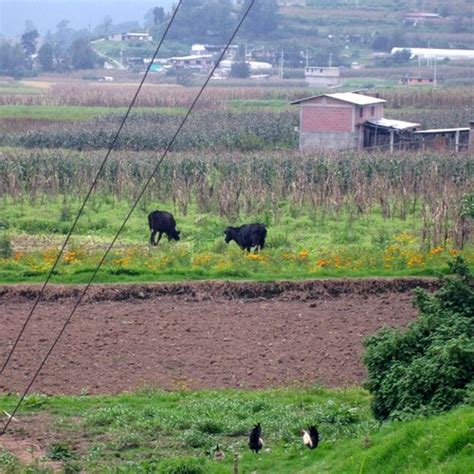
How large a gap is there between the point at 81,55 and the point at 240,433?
316 feet

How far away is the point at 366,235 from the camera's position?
25266mm

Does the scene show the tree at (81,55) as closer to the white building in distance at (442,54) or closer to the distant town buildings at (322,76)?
the distant town buildings at (322,76)

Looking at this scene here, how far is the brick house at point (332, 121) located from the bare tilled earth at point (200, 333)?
28.5 m

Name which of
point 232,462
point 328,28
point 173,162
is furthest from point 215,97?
point 232,462

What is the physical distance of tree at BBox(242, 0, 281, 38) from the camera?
102 metres

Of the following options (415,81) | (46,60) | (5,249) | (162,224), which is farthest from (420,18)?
(5,249)

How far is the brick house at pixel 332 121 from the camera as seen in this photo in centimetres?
4731

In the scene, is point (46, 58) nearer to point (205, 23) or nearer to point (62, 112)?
point (205, 23)

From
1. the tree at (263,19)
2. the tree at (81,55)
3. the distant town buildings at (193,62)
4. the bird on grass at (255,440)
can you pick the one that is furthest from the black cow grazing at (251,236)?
the tree at (81,55)

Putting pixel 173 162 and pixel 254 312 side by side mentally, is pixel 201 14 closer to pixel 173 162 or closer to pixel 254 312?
pixel 173 162

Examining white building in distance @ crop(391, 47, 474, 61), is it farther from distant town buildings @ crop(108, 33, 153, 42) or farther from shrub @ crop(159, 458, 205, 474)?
shrub @ crop(159, 458, 205, 474)

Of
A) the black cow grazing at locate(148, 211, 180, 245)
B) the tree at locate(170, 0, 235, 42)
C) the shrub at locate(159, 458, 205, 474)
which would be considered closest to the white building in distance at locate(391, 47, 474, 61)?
the tree at locate(170, 0, 235, 42)

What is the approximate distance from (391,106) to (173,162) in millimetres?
34260

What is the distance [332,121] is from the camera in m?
47.8
